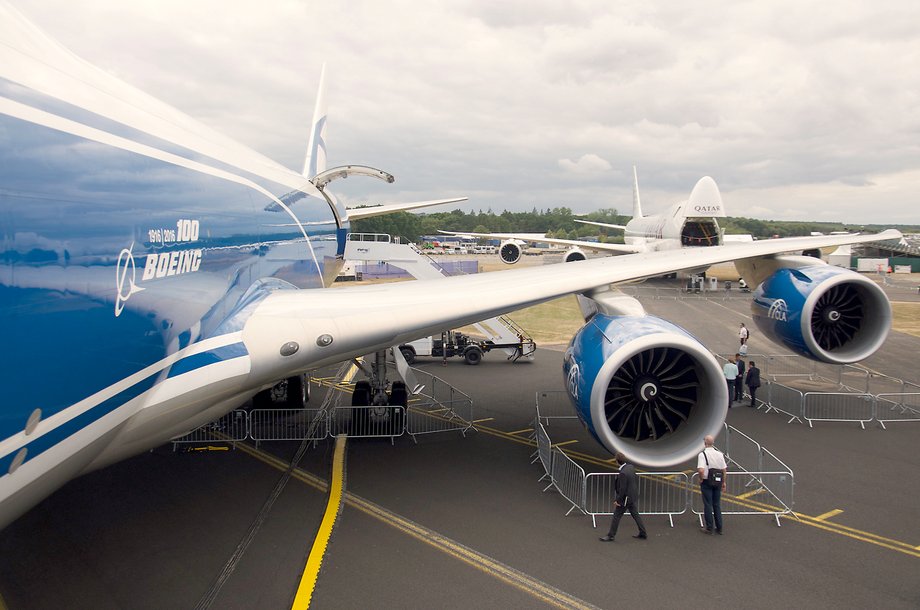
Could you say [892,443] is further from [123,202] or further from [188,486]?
[123,202]

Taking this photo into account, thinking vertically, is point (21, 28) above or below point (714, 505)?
above

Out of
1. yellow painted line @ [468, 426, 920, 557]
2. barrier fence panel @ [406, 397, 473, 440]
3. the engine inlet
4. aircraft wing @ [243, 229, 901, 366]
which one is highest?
aircraft wing @ [243, 229, 901, 366]

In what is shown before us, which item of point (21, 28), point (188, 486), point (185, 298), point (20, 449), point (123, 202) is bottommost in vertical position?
point (188, 486)

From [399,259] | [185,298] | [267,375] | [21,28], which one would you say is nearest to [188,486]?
[267,375]

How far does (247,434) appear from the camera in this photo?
12086mm

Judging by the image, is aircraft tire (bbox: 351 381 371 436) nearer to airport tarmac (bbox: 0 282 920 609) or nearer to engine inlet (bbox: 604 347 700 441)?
airport tarmac (bbox: 0 282 920 609)

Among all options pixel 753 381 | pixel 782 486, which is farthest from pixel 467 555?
pixel 753 381

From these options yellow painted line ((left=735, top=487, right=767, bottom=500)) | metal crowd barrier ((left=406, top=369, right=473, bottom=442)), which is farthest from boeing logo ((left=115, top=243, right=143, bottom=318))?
yellow painted line ((left=735, top=487, right=767, bottom=500))

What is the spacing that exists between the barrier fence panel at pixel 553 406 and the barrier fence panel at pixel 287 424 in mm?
4650

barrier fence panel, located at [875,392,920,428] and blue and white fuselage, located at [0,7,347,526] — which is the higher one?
blue and white fuselage, located at [0,7,347,526]

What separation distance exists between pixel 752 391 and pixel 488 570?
403 inches

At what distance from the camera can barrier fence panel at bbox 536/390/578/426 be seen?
13484 mm

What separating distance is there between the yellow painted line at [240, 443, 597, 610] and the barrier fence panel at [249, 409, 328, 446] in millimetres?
2307

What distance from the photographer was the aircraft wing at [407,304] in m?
7.12
